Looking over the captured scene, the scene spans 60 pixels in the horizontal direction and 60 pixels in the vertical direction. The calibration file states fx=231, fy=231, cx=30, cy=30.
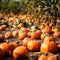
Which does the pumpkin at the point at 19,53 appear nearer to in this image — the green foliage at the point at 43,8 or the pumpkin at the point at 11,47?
the pumpkin at the point at 11,47

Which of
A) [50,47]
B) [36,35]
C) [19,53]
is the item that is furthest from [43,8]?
[19,53]

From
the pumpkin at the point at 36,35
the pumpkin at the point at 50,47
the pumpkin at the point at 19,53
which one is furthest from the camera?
the pumpkin at the point at 36,35

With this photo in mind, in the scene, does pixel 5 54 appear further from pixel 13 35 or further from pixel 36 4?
pixel 36 4

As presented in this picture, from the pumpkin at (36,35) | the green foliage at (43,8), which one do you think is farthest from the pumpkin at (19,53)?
the green foliage at (43,8)

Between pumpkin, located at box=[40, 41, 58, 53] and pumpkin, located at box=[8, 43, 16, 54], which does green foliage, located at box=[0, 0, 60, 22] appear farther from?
pumpkin, located at box=[8, 43, 16, 54]

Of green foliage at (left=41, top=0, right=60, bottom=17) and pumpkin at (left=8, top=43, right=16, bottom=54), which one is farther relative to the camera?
green foliage at (left=41, top=0, right=60, bottom=17)

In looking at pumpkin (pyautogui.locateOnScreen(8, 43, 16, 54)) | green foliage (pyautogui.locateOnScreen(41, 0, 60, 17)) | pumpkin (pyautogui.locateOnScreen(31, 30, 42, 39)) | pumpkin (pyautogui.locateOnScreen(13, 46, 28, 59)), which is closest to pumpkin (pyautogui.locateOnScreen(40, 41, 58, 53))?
pumpkin (pyautogui.locateOnScreen(13, 46, 28, 59))

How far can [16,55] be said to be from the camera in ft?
15.9

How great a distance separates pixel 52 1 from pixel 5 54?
4.04 meters

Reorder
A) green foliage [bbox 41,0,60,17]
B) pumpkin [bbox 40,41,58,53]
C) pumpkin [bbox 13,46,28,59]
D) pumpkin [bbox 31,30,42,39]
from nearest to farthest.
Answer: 1. pumpkin [bbox 13,46,28,59]
2. pumpkin [bbox 40,41,58,53]
3. pumpkin [bbox 31,30,42,39]
4. green foliage [bbox 41,0,60,17]

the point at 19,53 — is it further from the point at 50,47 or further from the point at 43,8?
the point at 43,8

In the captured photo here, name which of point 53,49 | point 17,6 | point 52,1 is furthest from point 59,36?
point 17,6

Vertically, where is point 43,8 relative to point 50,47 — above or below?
above

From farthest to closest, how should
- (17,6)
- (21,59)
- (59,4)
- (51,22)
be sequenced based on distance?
(17,6) < (51,22) < (59,4) < (21,59)
